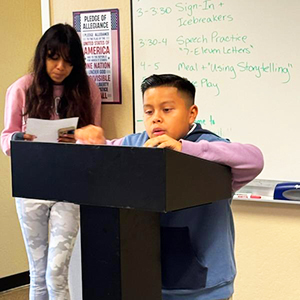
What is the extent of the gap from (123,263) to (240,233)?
1559 millimetres

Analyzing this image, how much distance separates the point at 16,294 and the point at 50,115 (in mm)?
1508

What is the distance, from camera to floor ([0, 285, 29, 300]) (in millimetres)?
3329

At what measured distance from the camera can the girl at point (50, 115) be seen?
2.21 meters

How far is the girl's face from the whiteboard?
1.32ft

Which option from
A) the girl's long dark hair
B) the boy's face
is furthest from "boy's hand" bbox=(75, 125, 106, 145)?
the girl's long dark hair

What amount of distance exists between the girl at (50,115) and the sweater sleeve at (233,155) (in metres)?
1.18

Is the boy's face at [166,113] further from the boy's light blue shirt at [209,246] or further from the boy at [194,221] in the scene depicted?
the boy's light blue shirt at [209,246]

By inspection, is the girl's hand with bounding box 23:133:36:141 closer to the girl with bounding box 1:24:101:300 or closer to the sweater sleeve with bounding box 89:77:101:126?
the girl with bounding box 1:24:101:300

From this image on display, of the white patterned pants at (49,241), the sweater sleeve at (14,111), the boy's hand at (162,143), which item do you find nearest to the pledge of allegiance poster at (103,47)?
the sweater sleeve at (14,111)

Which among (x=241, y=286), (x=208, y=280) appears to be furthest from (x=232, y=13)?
(x=208, y=280)

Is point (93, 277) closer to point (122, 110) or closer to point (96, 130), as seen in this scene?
point (96, 130)

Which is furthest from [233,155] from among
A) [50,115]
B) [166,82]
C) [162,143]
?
[50,115]

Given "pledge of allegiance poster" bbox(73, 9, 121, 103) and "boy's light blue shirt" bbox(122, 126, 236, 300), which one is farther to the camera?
"pledge of allegiance poster" bbox(73, 9, 121, 103)

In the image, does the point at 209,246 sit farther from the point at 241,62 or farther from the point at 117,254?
the point at 241,62
